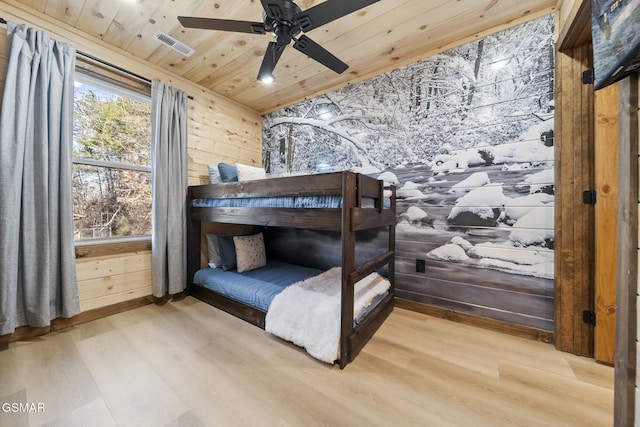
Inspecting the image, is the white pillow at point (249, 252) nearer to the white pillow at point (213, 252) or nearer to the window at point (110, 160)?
the white pillow at point (213, 252)

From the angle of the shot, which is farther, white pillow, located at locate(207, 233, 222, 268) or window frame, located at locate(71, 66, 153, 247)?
white pillow, located at locate(207, 233, 222, 268)

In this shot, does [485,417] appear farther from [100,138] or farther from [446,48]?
[100,138]

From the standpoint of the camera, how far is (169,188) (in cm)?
232

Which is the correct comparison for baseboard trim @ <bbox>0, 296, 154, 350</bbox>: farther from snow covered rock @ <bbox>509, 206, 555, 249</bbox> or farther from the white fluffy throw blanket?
snow covered rock @ <bbox>509, 206, 555, 249</bbox>

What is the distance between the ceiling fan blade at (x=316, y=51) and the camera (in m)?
1.41

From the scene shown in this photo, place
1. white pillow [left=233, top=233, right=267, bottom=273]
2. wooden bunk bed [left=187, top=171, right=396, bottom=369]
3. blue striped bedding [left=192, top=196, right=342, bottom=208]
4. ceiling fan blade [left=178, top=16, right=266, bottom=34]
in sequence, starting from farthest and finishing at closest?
white pillow [left=233, top=233, right=267, bottom=273], blue striped bedding [left=192, top=196, right=342, bottom=208], wooden bunk bed [left=187, top=171, right=396, bottom=369], ceiling fan blade [left=178, top=16, right=266, bottom=34]

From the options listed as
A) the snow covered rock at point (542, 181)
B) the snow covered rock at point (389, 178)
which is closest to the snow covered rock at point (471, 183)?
the snow covered rock at point (542, 181)

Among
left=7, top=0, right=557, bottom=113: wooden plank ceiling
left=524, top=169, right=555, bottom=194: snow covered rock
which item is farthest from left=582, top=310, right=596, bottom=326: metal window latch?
left=7, top=0, right=557, bottom=113: wooden plank ceiling

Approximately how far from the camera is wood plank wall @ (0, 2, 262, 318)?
1.82 m

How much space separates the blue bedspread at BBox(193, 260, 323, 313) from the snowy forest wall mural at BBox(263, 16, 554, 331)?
3.55ft

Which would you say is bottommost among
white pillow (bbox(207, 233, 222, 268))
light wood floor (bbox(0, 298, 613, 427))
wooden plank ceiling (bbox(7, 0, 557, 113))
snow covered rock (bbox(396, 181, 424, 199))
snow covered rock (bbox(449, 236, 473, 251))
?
light wood floor (bbox(0, 298, 613, 427))

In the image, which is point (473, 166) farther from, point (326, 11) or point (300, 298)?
point (300, 298)

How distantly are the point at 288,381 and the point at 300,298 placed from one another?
1.73ft

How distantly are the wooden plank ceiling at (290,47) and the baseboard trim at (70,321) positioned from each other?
2.34 meters
